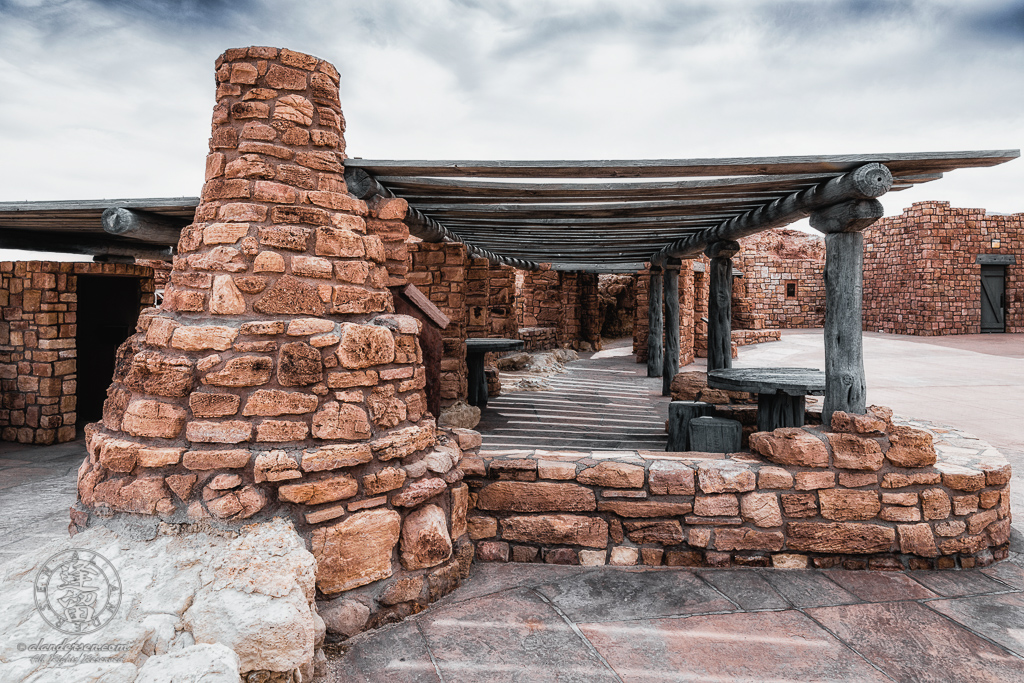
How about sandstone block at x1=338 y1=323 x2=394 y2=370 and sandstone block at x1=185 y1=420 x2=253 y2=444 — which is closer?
sandstone block at x1=185 y1=420 x2=253 y2=444

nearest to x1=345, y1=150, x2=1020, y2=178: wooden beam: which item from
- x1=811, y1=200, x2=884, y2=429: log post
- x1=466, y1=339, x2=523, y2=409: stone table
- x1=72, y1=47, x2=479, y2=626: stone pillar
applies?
x1=811, y1=200, x2=884, y2=429: log post

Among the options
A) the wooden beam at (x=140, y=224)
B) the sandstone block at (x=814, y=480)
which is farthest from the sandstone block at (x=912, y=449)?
the wooden beam at (x=140, y=224)

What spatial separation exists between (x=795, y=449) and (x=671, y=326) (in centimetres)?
584

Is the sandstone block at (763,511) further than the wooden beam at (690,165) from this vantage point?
Yes

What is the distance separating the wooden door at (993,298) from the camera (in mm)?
17372

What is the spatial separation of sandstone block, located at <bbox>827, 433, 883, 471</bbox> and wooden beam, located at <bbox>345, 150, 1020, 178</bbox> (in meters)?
1.59

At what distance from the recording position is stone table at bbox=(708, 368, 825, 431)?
3.96 m

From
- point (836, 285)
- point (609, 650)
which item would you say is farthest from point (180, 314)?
point (836, 285)

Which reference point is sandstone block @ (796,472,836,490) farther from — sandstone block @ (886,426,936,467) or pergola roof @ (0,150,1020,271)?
pergola roof @ (0,150,1020,271)

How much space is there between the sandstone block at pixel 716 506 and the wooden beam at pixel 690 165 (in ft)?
6.19

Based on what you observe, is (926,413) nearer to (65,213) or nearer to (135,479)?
(135,479)

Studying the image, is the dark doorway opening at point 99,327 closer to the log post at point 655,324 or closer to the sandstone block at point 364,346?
the sandstone block at point 364,346

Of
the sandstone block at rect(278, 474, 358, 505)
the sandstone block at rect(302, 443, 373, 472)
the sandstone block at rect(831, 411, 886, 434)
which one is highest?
the sandstone block at rect(831, 411, 886, 434)

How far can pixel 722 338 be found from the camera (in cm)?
647
